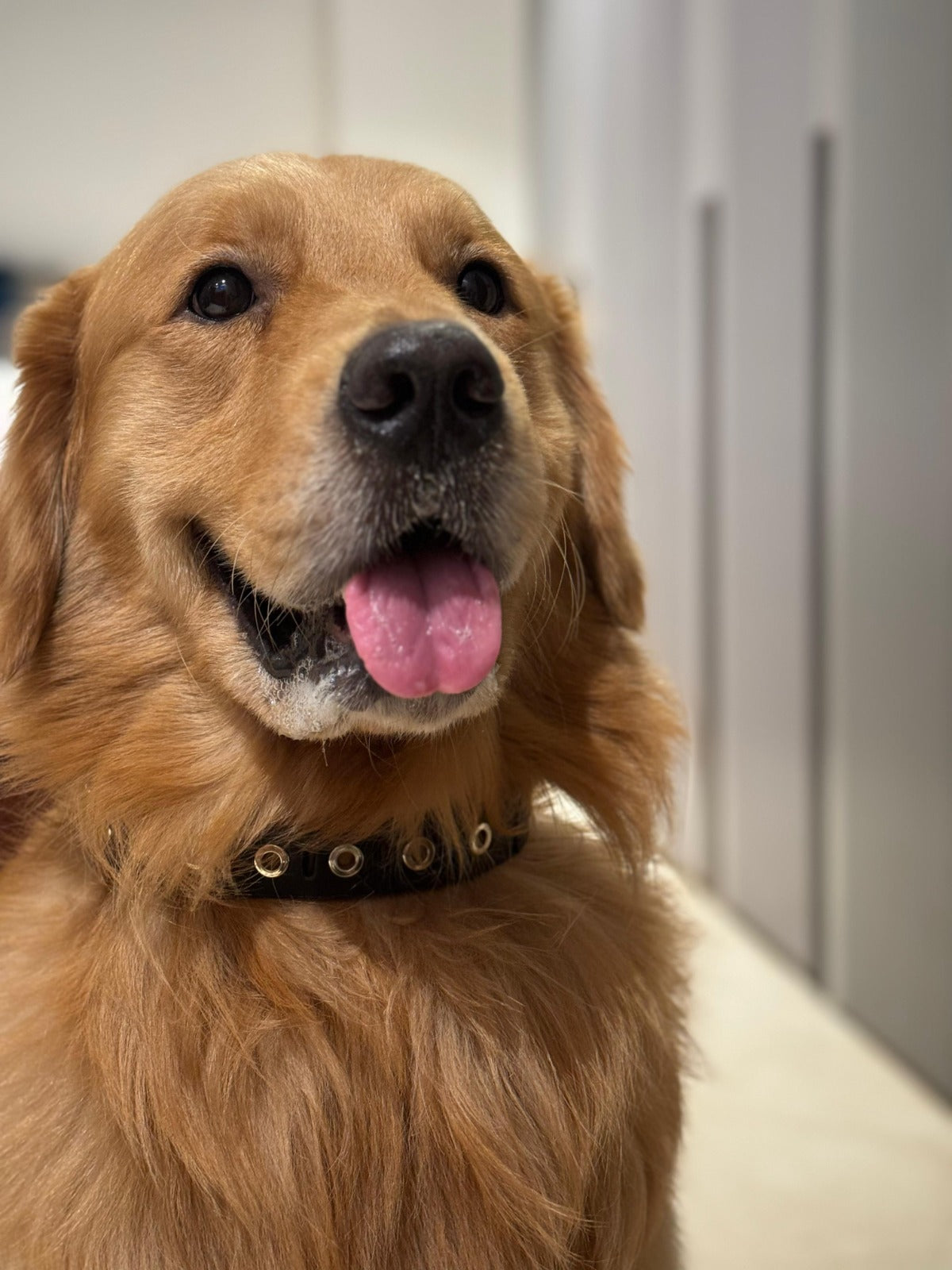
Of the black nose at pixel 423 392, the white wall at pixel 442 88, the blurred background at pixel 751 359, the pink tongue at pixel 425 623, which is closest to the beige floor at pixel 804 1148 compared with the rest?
the blurred background at pixel 751 359

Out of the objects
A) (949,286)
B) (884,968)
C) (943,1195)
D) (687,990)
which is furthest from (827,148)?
(943,1195)

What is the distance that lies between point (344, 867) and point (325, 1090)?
0.20 m

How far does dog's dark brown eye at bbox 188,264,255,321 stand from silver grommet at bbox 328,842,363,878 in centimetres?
55

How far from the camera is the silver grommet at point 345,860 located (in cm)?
104

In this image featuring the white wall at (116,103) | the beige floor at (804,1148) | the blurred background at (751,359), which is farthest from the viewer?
the white wall at (116,103)

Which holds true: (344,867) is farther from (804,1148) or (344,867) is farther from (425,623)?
(804,1148)

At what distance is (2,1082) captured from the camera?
989 millimetres

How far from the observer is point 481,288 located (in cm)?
121

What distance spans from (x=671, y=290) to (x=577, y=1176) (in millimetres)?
2974

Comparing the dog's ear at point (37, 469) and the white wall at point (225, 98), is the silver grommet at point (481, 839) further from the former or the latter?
the white wall at point (225, 98)

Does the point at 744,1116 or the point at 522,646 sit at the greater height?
the point at 522,646

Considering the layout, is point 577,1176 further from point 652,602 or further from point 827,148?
point 652,602

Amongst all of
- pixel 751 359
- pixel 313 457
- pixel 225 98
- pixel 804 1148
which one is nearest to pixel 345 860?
pixel 313 457

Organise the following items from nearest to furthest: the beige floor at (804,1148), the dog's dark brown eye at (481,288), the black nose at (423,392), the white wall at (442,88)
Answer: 1. the black nose at (423,392)
2. the dog's dark brown eye at (481,288)
3. the beige floor at (804,1148)
4. the white wall at (442,88)
